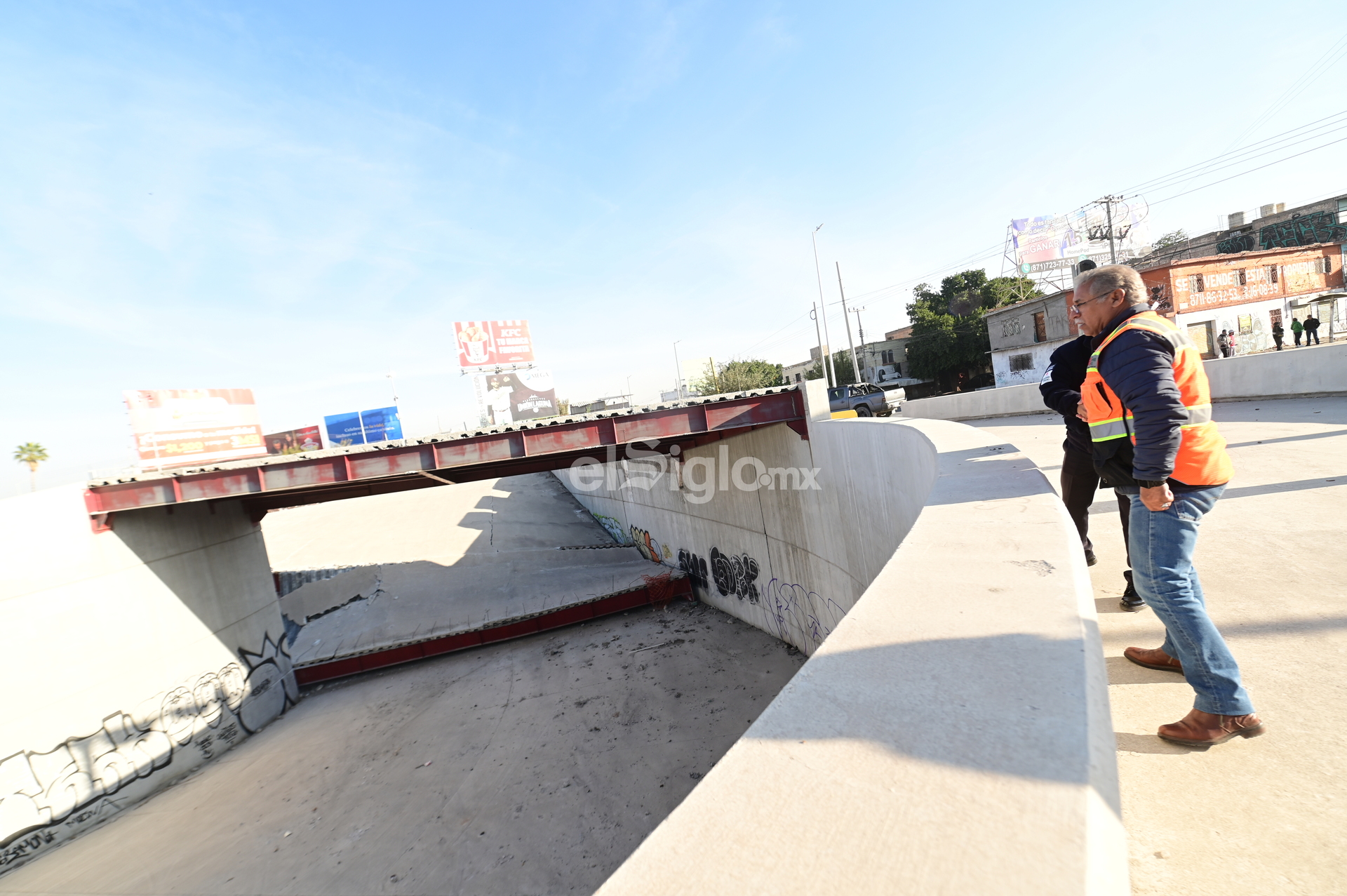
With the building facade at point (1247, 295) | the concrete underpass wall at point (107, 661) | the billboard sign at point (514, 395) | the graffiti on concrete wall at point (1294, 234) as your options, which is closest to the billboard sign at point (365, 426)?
the billboard sign at point (514, 395)

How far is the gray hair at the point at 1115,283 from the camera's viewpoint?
2.81 m

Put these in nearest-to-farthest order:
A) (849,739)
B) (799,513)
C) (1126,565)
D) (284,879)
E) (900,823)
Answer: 1. (900,823)
2. (849,739)
3. (1126,565)
4. (284,879)
5. (799,513)

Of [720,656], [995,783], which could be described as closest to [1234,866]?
[995,783]

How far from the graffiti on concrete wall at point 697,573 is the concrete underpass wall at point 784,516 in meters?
0.05

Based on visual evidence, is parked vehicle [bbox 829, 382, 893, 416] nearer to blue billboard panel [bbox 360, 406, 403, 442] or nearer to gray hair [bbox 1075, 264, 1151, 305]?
gray hair [bbox 1075, 264, 1151, 305]

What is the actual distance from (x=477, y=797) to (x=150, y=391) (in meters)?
14.2

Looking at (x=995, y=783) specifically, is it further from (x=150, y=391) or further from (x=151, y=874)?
(x=150, y=391)

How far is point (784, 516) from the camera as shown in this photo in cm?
1427

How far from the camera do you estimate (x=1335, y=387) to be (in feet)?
35.5

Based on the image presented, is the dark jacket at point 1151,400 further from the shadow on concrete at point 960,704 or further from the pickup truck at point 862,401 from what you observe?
the pickup truck at point 862,401

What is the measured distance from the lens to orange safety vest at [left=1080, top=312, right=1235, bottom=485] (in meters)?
2.42

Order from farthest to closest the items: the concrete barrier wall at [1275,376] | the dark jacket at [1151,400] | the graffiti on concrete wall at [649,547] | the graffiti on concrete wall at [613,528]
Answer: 1. the graffiti on concrete wall at [613,528]
2. the graffiti on concrete wall at [649,547]
3. the concrete barrier wall at [1275,376]
4. the dark jacket at [1151,400]

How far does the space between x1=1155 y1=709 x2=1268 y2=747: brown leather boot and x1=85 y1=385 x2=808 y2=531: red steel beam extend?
1111cm

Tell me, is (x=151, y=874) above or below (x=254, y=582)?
below
